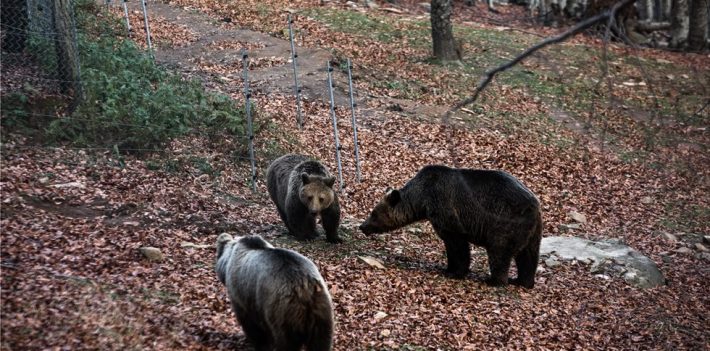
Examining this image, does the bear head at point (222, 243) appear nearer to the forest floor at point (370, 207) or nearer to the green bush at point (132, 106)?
the forest floor at point (370, 207)

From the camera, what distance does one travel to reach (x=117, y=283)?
28.9ft

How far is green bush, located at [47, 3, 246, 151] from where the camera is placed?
13.6 m

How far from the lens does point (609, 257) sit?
1295 cm

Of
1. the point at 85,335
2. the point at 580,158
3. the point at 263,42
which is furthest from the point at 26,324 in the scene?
the point at 263,42

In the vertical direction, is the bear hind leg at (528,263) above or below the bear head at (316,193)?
below

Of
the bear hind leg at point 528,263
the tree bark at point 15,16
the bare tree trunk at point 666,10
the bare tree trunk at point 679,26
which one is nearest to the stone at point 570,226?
the bear hind leg at point 528,263

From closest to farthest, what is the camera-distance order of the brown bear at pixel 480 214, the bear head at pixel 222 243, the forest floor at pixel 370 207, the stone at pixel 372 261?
the forest floor at pixel 370 207 → the bear head at pixel 222 243 → the brown bear at pixel 480 214 → the stone at pixel 372 261

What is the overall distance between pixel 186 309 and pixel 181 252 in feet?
6.29

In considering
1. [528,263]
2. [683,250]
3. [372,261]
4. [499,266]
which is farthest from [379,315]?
[683,250]

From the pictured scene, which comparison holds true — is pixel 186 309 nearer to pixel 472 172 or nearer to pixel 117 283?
pixel 117 283

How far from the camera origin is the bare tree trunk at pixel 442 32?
77.9 ft

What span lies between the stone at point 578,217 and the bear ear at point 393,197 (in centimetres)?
506

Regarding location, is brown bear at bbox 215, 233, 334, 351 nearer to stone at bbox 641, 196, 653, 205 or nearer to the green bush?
the green bush

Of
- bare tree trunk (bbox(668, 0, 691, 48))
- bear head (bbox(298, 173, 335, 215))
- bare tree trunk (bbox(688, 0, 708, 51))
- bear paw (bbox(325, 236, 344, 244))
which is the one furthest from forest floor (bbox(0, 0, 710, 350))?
bare tree trunk (bbox(668, 0, 691, 48))
